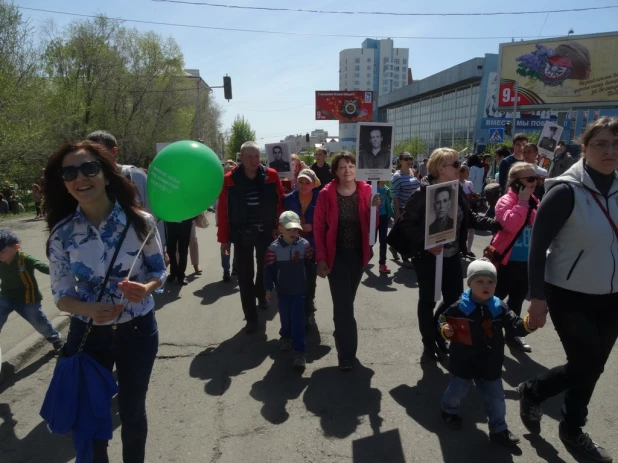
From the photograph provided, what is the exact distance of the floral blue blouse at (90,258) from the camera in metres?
2.17

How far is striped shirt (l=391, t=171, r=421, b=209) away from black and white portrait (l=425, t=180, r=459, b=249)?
12.0 ft

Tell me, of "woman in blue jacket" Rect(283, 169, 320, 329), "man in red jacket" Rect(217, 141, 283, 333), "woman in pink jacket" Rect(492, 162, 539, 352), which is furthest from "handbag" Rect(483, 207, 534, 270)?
"man in red jacket" Rect(217, 141, 283, 333)

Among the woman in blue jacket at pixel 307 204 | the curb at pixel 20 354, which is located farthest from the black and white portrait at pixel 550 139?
the curb at pixel 20 354

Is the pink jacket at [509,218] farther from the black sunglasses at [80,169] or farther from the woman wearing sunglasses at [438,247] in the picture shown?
the black sunglasses at [80,169]

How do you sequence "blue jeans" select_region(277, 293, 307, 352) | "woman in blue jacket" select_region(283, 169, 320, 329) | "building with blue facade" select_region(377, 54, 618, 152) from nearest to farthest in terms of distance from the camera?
1. "blue jeans" select_region(277, 293, 307, 352)
2. "woman in blue jacket" select_region(283, 169, 320, 329)
3. "building with blue facade" select_region(377, 54, 618, 152)

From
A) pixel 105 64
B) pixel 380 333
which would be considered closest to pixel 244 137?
pixel 105 64

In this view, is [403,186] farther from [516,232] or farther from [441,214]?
[441,214]

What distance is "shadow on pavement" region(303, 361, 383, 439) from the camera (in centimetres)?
321

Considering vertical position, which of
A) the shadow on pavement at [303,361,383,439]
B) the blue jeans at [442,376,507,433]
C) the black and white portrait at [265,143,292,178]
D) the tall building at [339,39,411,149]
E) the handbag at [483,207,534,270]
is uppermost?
the tall building at [339,39,411,149]

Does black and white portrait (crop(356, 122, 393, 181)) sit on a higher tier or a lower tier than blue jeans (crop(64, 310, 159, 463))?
higher

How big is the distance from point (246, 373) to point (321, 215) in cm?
160

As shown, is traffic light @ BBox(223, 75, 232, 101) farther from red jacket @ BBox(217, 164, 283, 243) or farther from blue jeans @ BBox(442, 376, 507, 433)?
blue jeans @ BBox(442, 376, 507, 433)

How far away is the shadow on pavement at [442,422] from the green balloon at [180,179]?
87.3 inches

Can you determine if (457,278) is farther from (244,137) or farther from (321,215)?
(244,137)
